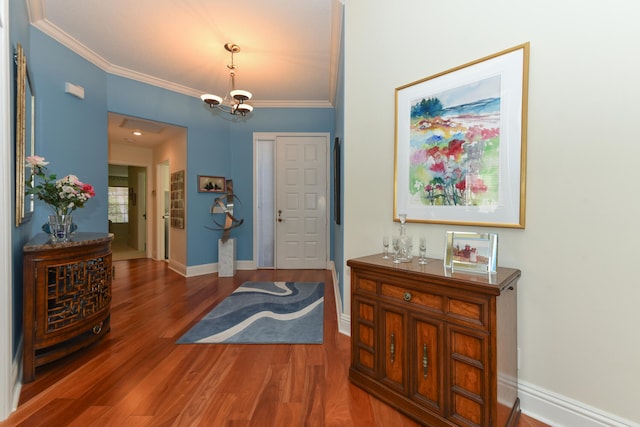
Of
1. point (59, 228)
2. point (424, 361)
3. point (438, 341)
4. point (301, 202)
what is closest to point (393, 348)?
point (424, 361)

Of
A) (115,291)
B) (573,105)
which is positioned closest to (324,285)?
(115,291)

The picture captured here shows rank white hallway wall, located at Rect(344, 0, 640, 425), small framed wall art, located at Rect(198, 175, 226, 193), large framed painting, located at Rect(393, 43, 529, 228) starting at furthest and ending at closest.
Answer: small framed wall art, located at Rect(198, 175, 226, 193)
large framed painting, located at Rect(393, 43, 529, 228)
white hallway wall, located at Rect(344, 0, 640, 425)

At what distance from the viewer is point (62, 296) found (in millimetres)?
1814

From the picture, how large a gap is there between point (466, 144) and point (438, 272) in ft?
2.61

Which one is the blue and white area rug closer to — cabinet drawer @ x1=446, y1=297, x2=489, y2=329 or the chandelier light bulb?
cabinet drawer @ x1=446, y1=297, x2=489, y2=329

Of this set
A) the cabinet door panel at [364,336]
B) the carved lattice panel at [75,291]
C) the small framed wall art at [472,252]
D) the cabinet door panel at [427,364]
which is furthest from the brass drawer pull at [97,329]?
the small framed wall art at [472,252]

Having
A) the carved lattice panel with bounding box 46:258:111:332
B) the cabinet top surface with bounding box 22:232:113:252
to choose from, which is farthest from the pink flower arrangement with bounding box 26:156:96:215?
the carved lattice panel with bounding box 46:258:111:332

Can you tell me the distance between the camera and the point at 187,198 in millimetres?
4340

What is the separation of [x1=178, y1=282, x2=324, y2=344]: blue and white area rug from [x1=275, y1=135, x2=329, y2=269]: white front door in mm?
1130

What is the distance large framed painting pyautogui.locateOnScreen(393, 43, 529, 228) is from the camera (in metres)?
1.44

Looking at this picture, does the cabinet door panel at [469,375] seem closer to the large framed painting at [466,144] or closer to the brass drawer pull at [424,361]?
the brass drawer pull at [424,361]

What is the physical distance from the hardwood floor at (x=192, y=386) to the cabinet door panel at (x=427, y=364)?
0.17m

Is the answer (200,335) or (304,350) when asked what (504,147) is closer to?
(304,350)

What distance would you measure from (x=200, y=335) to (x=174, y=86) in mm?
3649
